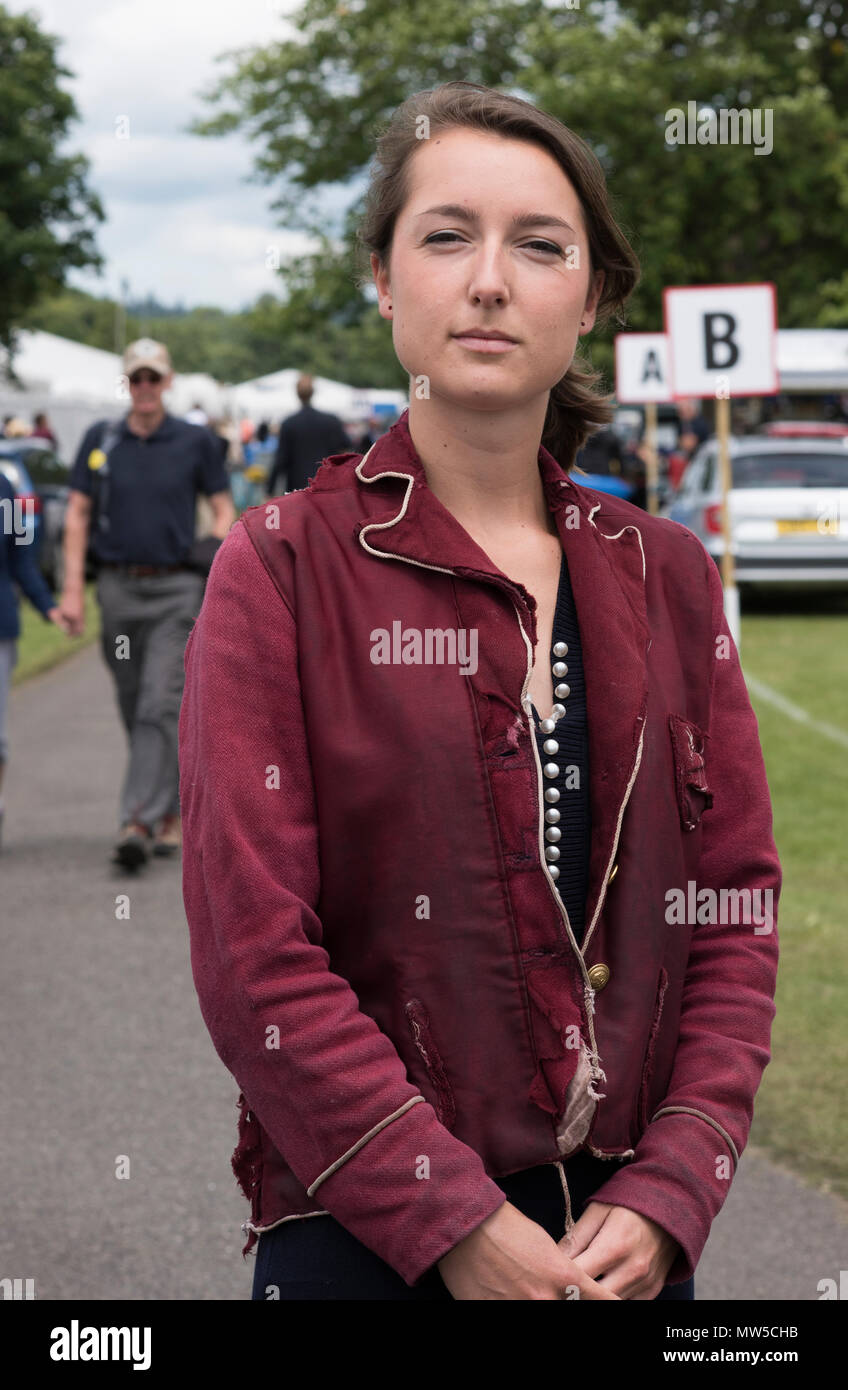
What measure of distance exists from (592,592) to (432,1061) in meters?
0.55

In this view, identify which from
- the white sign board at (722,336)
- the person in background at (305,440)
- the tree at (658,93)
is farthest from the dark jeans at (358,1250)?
the tree at (658,93)

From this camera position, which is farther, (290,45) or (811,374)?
(290,45)

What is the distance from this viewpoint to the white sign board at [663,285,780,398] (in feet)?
32.9

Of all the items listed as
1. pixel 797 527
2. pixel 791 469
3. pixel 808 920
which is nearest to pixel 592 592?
pixel 808 920

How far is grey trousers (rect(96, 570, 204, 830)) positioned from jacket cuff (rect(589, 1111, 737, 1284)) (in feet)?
19.4

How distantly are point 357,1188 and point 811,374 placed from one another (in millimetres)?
28124

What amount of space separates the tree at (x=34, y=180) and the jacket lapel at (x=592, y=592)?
43.5m

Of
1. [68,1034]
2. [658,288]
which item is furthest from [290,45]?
[68,1034]

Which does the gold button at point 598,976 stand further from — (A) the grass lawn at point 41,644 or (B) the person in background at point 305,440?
(A) the grass lawn at point 41,644

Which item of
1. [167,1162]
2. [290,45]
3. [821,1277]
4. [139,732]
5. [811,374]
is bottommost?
[821,1277]

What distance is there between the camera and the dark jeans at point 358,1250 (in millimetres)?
1827

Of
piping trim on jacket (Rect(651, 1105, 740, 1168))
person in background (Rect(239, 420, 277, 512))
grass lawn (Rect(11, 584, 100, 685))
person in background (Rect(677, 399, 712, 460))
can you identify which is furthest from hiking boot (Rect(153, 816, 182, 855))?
person in background (Rect(239, 420, 277, 512))
